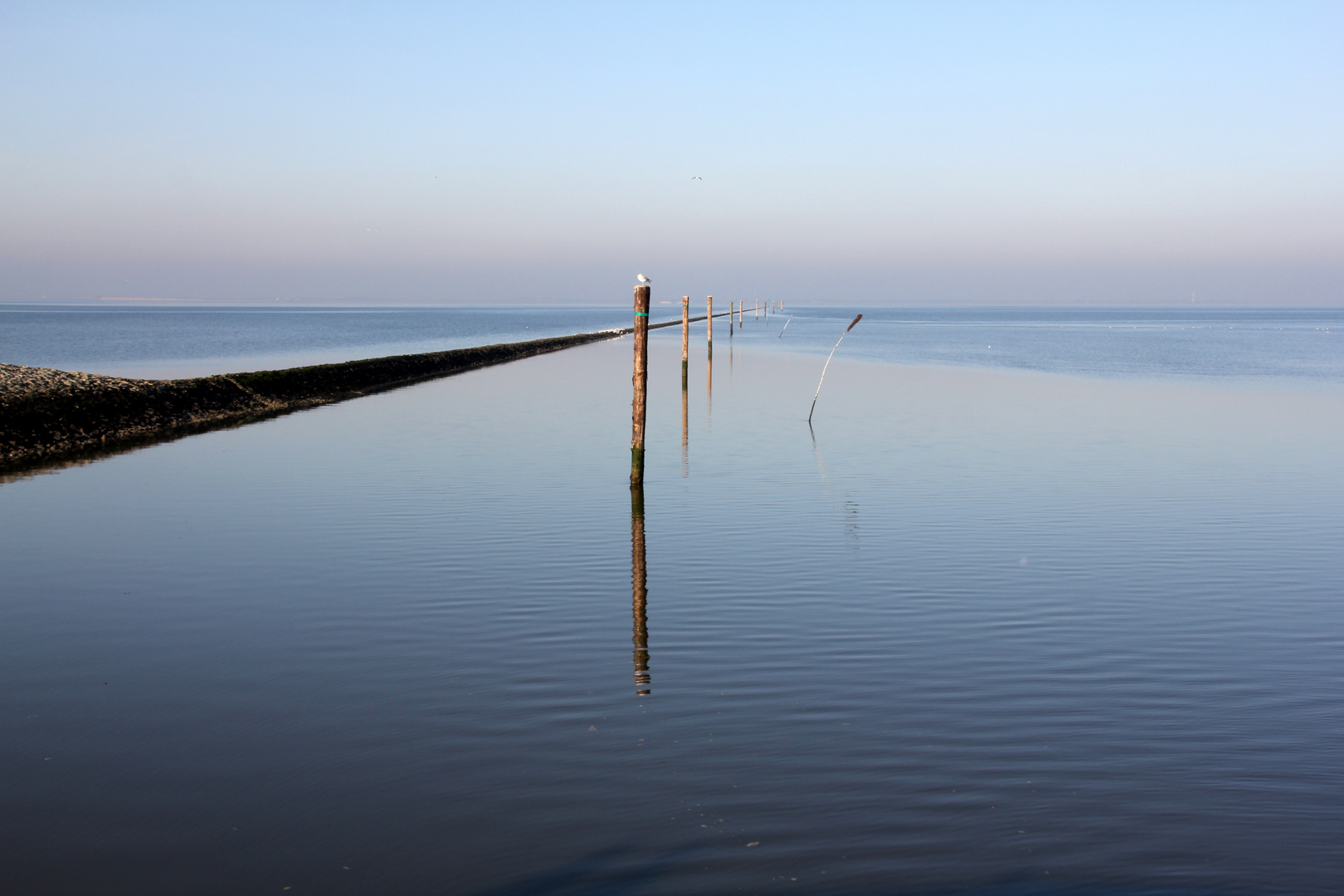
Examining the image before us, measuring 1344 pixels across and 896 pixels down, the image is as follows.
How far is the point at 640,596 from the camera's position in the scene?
10203 millimetres

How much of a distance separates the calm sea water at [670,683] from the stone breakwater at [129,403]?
480 centimetres

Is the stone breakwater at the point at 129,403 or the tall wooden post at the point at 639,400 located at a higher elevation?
the tall wooden post at the point at 639,400

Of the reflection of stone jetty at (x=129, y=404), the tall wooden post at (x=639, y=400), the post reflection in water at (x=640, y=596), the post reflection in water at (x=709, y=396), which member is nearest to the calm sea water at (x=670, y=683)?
the post reflection in water at (x=640, y=596)

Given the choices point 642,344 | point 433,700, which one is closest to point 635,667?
point 433,700

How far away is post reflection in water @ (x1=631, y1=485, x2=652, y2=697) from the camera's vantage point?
7.79m

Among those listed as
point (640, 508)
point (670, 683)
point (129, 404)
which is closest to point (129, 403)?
point (129, 404)

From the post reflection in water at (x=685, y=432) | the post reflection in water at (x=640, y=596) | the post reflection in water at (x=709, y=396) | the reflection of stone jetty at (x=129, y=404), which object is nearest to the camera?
the post reflection in water at (x=640, y=596)

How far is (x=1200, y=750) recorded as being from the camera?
21.2 ft

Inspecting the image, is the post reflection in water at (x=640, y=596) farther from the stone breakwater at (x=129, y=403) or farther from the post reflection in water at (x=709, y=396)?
the post reflection in water at (x=709, y=396)

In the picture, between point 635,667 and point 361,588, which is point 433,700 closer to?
point 635,667

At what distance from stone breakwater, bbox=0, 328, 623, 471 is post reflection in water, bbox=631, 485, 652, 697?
38.6 ft

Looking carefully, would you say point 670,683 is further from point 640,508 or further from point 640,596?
point 640,508

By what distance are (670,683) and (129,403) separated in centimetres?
2388

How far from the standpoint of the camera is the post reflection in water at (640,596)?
7795 mm
